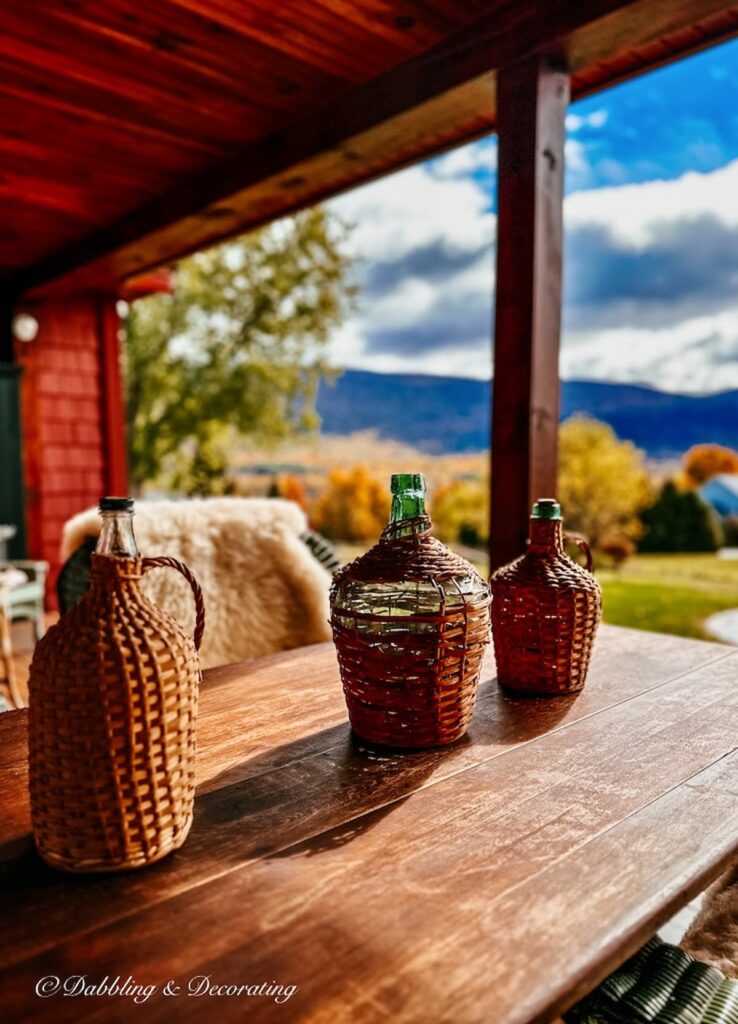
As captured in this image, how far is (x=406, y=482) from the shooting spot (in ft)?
2.89

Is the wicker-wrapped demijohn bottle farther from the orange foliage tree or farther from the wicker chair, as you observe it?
the orange foliage tree

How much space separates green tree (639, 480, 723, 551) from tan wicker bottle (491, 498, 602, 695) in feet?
10.9

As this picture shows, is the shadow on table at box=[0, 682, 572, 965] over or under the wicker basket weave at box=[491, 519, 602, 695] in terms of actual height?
under

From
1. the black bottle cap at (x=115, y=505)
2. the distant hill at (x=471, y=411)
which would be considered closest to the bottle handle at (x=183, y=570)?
the black bottle cap at (x=115, y=505)

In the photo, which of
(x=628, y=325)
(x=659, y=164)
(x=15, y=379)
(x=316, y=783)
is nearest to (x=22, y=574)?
(x=15, y=379)

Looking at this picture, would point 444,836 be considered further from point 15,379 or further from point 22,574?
point 15,379

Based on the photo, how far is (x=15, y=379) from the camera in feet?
15.2

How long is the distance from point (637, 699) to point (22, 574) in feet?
10.2

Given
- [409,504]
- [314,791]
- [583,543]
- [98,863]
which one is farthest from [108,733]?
[583,543]

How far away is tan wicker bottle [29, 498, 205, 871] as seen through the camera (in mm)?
588

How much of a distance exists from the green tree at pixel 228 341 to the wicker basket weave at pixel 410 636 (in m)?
6.87

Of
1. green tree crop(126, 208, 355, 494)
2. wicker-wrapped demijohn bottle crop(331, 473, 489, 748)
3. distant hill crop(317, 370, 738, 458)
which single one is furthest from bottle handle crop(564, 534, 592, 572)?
green tree crop(126, 208, 355, 494)

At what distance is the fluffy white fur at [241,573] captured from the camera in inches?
71.6

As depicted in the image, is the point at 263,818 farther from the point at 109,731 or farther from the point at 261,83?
the point at 261,83
